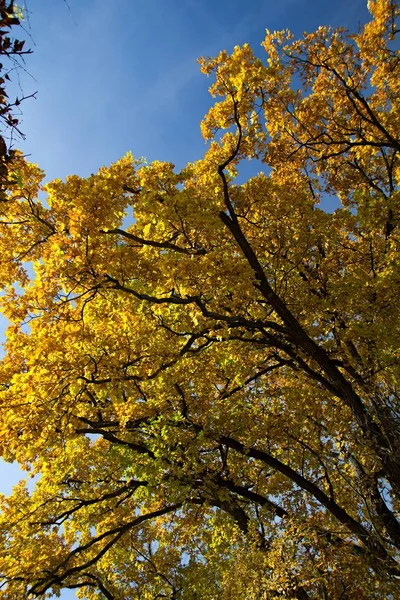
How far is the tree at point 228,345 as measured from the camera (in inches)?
236

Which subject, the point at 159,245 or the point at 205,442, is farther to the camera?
the point at 205,442

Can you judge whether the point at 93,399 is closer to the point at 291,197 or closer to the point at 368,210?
the point at 291,197

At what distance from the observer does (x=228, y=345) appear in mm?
8586

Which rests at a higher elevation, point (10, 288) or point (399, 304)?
point (10, 288)

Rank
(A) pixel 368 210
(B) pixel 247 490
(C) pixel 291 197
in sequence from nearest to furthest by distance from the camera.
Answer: (A) pixel 368 210
(C) pixel 291 197
(B) pixel 247 490

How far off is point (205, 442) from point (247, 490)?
212cm

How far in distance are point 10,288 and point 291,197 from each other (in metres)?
5.46

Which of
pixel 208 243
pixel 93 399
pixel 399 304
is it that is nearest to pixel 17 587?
pixel 93 399

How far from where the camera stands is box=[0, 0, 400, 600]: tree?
6004 millimetres

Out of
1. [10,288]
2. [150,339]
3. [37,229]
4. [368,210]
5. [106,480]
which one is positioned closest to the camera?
[37,229]

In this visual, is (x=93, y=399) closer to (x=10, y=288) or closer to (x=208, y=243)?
(x=10, y=288)

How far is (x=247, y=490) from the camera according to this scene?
8.77 meters

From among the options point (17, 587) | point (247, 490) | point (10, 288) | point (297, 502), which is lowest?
point (297, 502)

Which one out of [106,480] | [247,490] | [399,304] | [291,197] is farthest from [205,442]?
[291,197]
